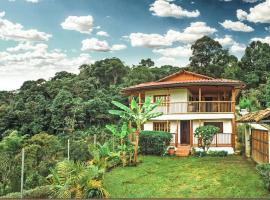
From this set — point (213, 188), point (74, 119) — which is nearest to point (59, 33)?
point (213, 188)

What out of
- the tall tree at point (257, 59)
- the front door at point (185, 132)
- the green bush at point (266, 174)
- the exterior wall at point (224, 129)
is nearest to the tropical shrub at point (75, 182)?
the green bush at point (266, 174)

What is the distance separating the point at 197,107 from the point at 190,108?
0.30 meters

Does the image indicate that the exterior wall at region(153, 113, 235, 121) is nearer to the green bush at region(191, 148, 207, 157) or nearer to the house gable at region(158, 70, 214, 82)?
the house gable at region(158, 70, 214, 82)

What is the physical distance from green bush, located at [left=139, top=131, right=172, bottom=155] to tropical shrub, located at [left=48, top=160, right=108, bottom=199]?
691 centimetres

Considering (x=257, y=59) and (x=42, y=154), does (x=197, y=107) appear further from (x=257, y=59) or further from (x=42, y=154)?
(x=42, y=154)

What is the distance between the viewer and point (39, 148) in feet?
44.1

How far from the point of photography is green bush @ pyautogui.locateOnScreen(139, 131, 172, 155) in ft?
46.3

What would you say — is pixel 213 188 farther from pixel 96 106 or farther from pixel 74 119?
pixel 74 119

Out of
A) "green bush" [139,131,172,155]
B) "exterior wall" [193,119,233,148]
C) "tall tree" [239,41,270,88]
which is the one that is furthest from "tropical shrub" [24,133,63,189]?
"tall tree" [239,41,270,88]

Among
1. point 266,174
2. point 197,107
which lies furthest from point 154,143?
point 266,174

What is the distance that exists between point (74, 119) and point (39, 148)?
2.31 meters

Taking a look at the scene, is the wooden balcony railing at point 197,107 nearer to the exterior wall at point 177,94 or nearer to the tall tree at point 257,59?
the exterior wall at point 177,94

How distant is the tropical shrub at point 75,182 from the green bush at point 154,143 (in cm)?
691

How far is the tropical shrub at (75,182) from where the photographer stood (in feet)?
23.0
